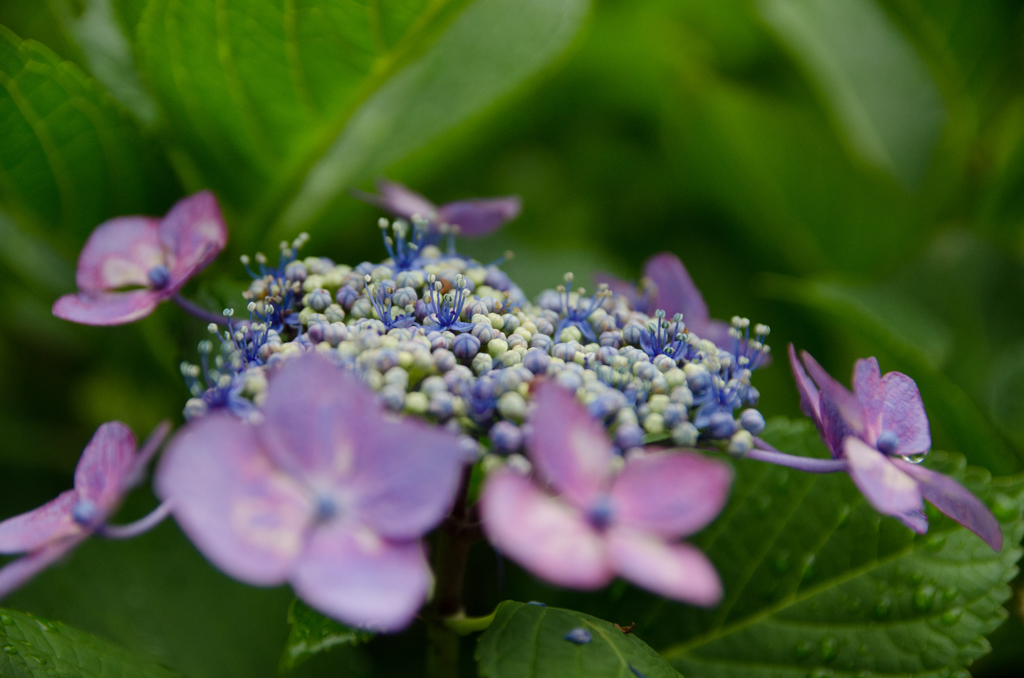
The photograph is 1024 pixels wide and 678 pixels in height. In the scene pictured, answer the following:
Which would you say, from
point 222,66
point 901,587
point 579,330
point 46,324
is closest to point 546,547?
point 579,330

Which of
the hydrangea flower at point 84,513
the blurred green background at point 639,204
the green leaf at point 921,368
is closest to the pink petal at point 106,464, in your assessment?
the hydrangea flower at point 84,513

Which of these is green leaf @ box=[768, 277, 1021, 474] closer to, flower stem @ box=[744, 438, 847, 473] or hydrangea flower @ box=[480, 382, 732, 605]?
flower stem @ box=[744, 438, 847, 473]

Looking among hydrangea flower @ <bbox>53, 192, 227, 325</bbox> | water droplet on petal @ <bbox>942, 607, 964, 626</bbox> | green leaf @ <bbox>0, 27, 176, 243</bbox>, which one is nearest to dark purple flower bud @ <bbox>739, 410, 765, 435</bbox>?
water droplet on petal @ <bbox>942, 607, 964, 626</bbox>

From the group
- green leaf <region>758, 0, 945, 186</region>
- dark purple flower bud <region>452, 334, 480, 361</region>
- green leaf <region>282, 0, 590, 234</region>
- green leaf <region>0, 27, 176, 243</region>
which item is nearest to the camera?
dark purple flower bud <region>452, 334, 480, 361</region>

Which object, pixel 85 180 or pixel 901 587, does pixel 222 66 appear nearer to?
pixel 85 180

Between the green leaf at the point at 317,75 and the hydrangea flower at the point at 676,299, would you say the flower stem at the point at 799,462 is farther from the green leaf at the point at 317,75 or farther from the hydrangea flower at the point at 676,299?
the green leaf at the point at 317,75

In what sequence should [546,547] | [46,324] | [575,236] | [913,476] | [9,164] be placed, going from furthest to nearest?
[575,236], [46,324], [9,164], [913,476], [546,547]
